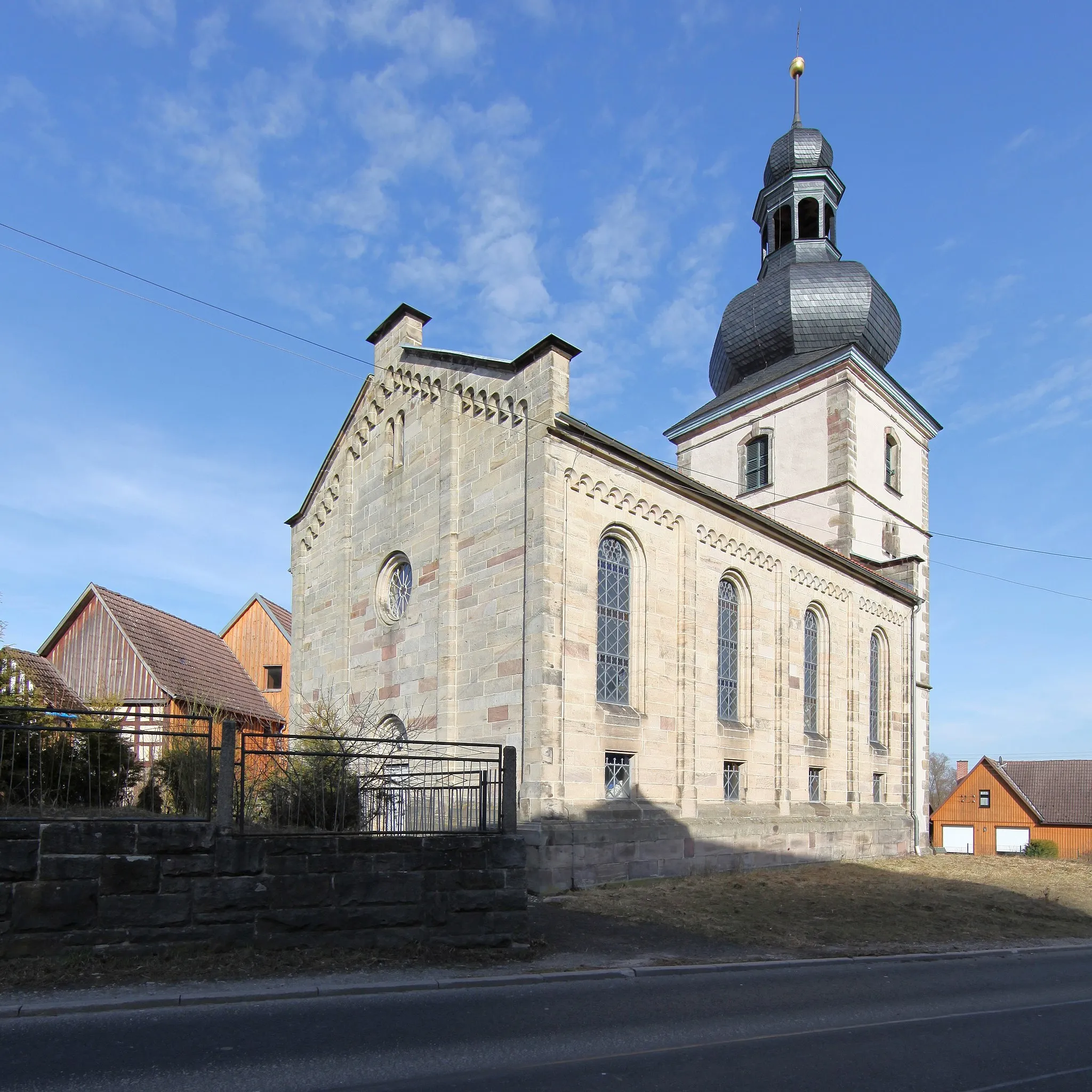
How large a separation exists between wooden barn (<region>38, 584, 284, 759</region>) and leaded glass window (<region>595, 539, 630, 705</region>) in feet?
44.2

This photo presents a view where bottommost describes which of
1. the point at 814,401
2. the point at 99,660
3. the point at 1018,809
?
the point at 1018,809

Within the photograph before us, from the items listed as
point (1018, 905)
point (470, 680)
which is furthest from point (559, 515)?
point (1018, 905)

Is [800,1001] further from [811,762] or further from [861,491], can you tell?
[861,491]

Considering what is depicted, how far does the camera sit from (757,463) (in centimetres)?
3478

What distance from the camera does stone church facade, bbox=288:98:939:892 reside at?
52.7ft

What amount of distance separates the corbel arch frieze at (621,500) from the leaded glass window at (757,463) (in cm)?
1623

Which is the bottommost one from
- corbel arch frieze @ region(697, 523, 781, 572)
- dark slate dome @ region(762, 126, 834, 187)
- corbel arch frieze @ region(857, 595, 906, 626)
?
corbel arch frieze @ region(857, 595, 906, 626)

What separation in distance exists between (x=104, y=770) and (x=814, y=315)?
101 feet

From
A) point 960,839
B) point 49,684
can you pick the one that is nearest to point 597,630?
point 49,684

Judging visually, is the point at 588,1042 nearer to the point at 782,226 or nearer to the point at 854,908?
the point at 854,908

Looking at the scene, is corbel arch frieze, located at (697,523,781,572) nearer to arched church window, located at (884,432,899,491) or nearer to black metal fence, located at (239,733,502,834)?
black metal fence, located at (239,733,502,834)

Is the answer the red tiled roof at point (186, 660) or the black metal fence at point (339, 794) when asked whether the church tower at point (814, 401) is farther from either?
the black metal fence at point (339, 794)

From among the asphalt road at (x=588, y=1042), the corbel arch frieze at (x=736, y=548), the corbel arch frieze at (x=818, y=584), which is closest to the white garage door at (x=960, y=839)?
the corbel arch frieze at (x=818, y=584)

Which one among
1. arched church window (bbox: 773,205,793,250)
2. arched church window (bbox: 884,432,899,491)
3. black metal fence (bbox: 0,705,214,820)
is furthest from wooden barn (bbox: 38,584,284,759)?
arched church window (bbox: 773,205,793,250)
